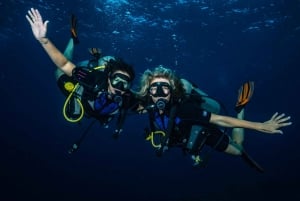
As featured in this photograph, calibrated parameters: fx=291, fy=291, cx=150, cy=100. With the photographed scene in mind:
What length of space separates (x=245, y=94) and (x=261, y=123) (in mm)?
1102

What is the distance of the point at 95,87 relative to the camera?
6.57 meters

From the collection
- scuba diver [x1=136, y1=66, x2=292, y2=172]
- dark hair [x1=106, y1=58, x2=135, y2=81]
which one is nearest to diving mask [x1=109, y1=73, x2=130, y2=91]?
dark hair [x1=106, y1=58, x2=135, y2=81]

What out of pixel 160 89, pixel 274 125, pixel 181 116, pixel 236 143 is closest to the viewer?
pixel 274 125

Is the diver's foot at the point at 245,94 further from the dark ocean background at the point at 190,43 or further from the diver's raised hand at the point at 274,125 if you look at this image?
the dark ocean background at the point at 190,43

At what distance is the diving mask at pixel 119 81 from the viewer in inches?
260

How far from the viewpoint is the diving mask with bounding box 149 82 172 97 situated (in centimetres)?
650

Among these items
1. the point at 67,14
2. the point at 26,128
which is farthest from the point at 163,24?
the point at 26,128

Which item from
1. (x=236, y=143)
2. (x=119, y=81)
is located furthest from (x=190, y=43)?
(x=119, y=81)

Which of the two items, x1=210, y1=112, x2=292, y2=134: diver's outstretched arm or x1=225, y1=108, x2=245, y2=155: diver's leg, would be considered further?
x1=225, y1=108, x2=245, y2=155: diver's leg

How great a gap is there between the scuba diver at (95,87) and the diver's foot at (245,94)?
2688mm

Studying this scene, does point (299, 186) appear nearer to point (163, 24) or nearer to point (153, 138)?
point (163, 24)

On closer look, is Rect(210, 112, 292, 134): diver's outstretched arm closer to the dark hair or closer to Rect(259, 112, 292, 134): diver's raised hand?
Rect(259, 112, 292, 134): diver's raised hand

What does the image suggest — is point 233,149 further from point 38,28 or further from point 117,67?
point 38,28

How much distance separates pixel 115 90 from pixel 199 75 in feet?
81.3
